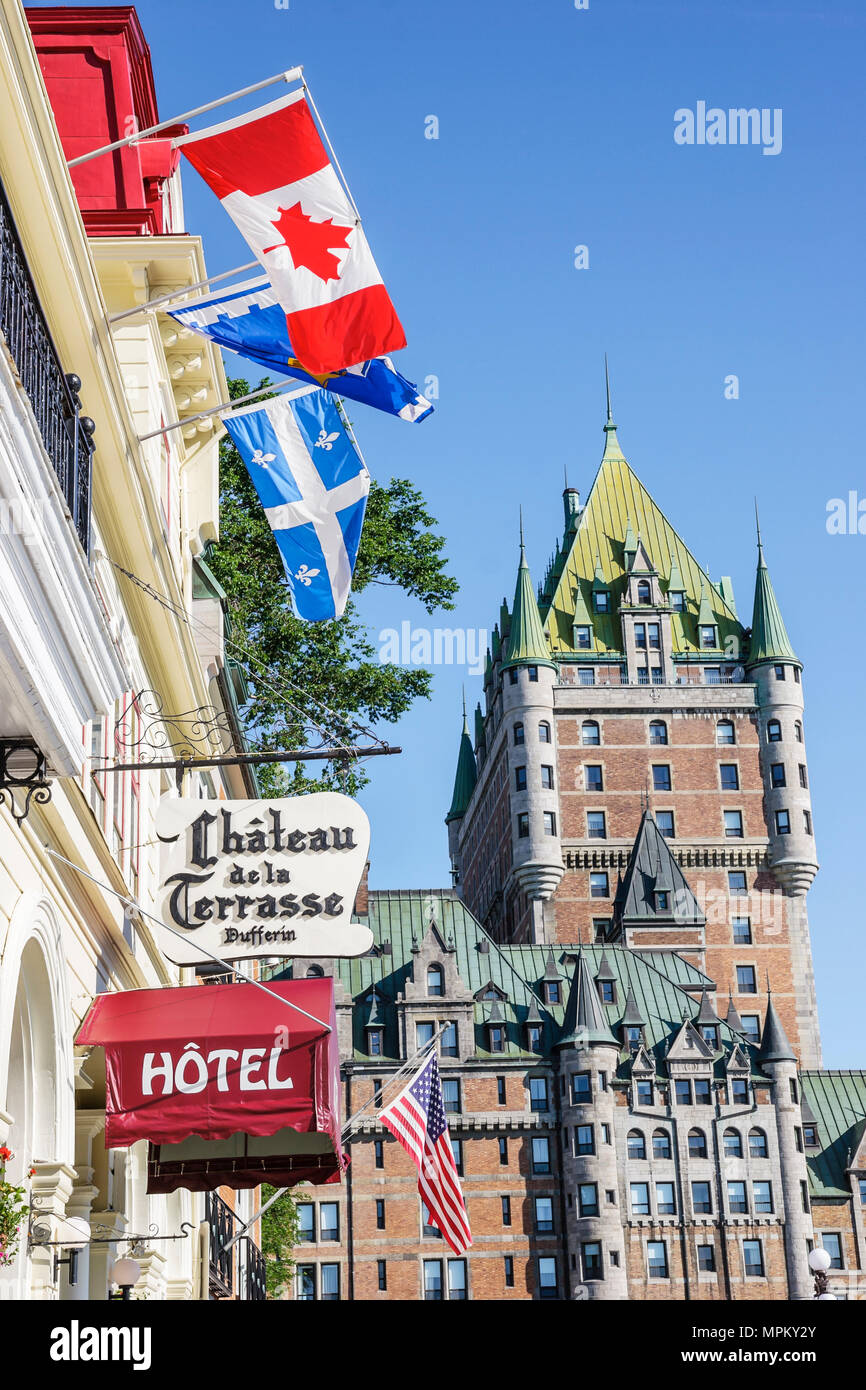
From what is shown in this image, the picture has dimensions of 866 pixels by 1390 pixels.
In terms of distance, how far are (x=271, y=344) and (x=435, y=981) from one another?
239ft

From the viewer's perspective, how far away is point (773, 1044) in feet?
285

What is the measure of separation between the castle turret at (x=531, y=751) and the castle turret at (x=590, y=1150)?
16.8 m

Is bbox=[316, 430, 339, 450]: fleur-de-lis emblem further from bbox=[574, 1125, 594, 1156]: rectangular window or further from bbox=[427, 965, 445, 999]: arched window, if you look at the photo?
bbox=[427, 965, 445, 999]: arched window

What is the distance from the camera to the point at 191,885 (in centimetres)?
1633

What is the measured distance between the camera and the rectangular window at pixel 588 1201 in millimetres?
79938

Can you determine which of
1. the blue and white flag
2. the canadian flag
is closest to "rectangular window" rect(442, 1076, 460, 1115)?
the blue and white flag

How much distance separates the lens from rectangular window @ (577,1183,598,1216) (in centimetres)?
7994

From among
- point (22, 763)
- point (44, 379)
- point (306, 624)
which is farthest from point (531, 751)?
point (22, 763)

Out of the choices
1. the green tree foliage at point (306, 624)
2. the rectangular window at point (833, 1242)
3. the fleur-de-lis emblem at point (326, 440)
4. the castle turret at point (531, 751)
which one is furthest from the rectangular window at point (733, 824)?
the fleur-de-lis emblem at point (326, 440)

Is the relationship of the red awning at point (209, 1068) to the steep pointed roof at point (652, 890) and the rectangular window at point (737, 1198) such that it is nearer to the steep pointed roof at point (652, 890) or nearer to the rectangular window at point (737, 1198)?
the rectangular window at point (737, 1198)

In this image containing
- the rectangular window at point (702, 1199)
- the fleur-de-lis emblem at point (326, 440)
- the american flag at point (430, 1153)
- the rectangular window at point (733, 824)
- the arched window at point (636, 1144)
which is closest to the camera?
the fleur-de-lis emblem at point (326, 440)
